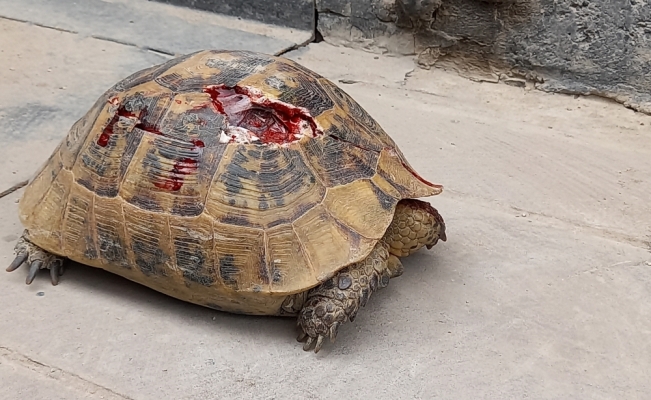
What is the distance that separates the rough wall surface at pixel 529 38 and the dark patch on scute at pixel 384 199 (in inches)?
91.1

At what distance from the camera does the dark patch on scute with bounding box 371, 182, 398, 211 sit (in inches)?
99.3

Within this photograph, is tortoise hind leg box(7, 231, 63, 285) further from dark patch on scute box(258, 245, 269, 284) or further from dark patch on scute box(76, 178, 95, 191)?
dark patch on scute box(258, 245, 269, 284)

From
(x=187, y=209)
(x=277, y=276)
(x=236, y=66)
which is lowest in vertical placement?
(x=277, y=276)

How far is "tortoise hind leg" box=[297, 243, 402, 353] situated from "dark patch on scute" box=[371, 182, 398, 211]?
7.4 inches

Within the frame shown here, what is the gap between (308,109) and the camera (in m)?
2.57

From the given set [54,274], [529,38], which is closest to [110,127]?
[54,274]

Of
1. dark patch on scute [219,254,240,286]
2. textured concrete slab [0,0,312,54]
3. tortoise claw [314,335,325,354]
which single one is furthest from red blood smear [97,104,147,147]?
textured concrete slab [0,0,312,54]

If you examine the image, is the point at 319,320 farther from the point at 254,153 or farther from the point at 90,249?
the point at 90,249

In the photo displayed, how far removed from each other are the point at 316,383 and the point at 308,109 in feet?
2.92

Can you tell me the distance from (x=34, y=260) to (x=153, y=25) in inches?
114

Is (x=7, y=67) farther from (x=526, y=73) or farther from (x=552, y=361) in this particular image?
(x=552, y=361)

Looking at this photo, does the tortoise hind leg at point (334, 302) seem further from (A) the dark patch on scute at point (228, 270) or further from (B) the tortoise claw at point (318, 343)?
(A) the dark patch on scute at point (228, 270)

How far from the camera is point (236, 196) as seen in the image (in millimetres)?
2398

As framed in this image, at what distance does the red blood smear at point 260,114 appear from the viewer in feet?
8.20
